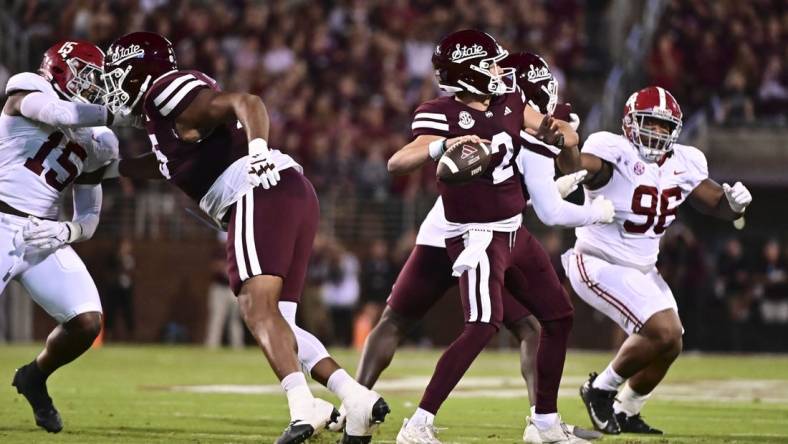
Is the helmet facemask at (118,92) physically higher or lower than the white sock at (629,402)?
higher

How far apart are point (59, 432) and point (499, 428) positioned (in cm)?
217

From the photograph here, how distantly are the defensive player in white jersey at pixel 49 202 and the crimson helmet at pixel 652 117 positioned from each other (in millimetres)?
2642

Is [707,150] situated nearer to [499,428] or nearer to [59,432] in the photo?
[499,428]

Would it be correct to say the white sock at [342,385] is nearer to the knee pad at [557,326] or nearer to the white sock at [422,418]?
the white sock at [422,418]

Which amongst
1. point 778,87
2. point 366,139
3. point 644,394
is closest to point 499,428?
point 644,394

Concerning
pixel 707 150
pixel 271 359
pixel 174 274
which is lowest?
pixel 174 274

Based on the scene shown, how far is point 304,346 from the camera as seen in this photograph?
5949 millimetres

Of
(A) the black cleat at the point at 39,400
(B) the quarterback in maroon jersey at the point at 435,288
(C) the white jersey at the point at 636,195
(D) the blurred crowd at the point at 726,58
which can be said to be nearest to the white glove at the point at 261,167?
(B) the quarterback in maroon jersey at the point at 435,288

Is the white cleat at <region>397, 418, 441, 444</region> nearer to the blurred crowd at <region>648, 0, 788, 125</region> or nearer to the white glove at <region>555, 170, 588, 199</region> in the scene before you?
the white glove at <region>555, 170, 588, 199</region>

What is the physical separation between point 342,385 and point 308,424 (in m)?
0.32

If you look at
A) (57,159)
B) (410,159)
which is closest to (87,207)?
(57,159)

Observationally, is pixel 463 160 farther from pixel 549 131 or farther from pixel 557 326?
pixel 557 326

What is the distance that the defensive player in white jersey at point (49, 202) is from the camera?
21.8 ft

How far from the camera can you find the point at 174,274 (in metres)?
17.4
